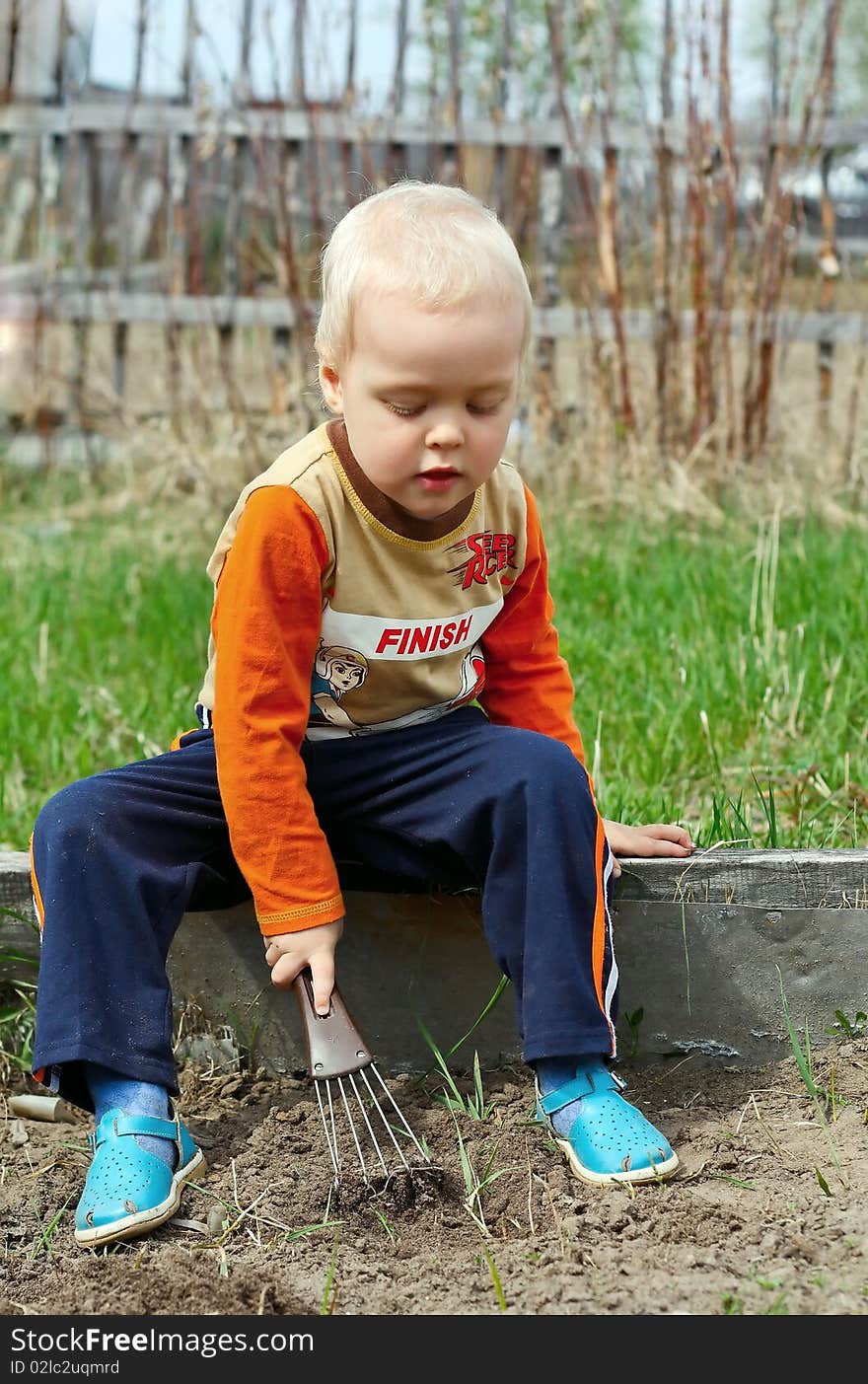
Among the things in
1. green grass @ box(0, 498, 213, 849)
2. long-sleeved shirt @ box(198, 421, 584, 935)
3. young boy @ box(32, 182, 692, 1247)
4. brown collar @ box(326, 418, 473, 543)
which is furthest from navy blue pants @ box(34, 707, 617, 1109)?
green grass @ box(0, 498, 213, 849)

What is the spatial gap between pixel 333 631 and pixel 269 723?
18 centimetres

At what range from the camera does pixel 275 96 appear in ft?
17.6

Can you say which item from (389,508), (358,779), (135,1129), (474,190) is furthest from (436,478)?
(474,190)

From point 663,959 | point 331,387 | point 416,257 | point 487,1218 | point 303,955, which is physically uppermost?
point 416,257

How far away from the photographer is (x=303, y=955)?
1.94 m

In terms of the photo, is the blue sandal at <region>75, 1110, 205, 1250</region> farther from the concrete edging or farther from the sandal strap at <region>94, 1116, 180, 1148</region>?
the concrete edging

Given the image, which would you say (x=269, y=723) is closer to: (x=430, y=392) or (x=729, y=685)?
(x=430, y=392)

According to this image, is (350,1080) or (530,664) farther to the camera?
(530,664)

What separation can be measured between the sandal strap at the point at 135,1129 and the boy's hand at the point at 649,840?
2.46 feet

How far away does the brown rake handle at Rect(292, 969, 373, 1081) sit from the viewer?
6.21 ft

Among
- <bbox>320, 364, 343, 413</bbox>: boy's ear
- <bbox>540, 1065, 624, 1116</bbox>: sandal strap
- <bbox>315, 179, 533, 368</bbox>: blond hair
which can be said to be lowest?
<bbox>540, 1065, 624, 1116</bbox>: sandal strap

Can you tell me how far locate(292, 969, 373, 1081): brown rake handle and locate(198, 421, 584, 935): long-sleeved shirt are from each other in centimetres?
12

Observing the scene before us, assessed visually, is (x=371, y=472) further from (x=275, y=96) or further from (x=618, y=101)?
(x=618, y=101)
